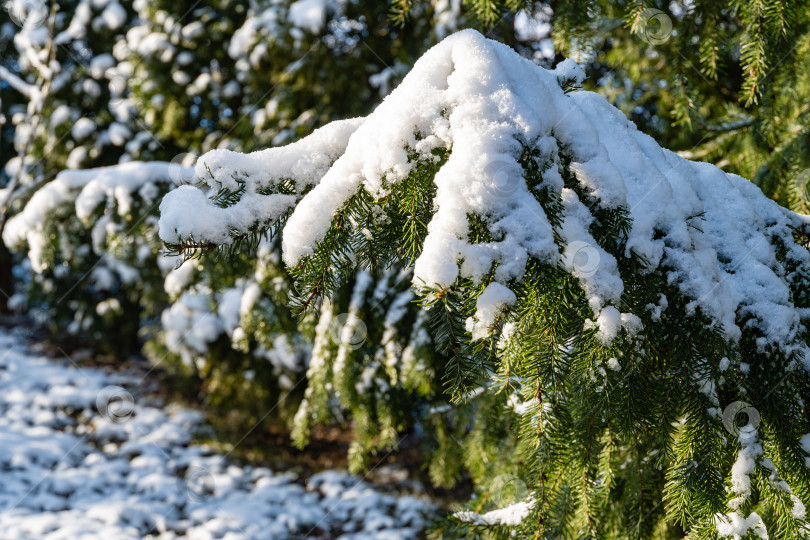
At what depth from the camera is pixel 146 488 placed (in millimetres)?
3598

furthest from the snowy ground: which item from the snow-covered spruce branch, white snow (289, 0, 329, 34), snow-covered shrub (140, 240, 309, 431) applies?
white snow (289, 0, 329, 34)

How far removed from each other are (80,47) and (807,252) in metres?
6.68

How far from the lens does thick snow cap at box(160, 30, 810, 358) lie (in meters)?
0.78

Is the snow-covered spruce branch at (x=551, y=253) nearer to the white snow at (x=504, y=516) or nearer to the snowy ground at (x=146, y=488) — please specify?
the white snow at (x=504, y=516)

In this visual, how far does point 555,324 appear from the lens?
0.86 metres

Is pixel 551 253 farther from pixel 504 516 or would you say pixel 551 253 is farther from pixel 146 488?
pixel 146 488

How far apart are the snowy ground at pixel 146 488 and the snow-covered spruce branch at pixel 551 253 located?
9.09 ft

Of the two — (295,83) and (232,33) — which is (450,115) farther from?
(232,33)

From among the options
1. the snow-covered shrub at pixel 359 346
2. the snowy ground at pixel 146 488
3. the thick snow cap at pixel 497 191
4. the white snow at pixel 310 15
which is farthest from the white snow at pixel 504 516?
the white snow at pixel 310 15

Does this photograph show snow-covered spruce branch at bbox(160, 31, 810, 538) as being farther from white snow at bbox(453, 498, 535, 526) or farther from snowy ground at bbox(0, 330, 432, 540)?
snowy ground at bbox(0, 330, 432, 540)

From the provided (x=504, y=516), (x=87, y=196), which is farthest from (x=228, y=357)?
(x=504, y=516)

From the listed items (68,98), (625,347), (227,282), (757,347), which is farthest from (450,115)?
(68,98)

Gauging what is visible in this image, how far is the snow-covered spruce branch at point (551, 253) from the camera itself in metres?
0.79

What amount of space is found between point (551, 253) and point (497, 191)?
0.43 ft
